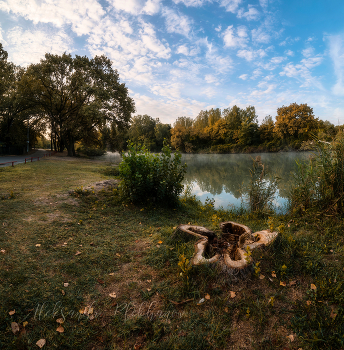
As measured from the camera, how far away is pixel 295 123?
1893 inches

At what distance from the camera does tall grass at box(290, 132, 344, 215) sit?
5.36 metres

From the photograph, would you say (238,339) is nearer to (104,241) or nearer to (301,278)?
(301,278)

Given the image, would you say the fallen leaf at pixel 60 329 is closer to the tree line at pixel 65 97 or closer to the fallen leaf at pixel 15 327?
the fallen leaf at pixel 15 327

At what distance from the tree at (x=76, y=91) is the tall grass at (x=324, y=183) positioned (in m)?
27.7

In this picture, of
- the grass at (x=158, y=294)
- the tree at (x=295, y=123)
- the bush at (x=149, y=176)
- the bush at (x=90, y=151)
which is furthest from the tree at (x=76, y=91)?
the tree at (x=295, y=123)

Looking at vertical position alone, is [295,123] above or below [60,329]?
above

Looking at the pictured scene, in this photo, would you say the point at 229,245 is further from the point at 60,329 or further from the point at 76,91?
the point at 76,91

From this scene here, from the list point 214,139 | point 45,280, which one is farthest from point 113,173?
point 214,139

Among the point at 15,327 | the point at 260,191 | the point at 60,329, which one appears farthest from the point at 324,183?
the point at 15,327

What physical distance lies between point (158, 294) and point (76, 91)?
120 ft

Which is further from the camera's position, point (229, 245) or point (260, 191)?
point (260, 191)

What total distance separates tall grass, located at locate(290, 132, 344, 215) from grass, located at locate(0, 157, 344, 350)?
1.73ft

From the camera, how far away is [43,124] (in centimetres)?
4247

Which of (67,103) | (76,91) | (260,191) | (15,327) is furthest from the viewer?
(67,103)
